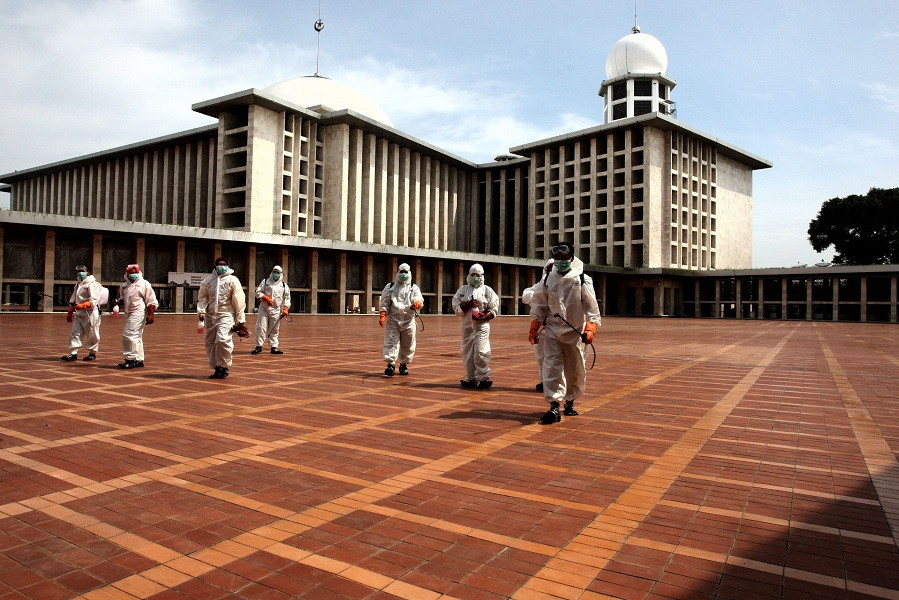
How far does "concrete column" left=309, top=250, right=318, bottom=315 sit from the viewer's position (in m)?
39.3

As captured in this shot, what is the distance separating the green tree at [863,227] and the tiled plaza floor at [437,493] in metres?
68.8

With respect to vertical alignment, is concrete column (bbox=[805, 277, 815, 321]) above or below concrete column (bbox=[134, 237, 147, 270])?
below

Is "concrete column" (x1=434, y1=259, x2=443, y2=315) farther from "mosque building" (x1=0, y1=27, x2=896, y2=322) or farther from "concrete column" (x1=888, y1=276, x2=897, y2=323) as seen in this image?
"concrete column" (x1=888, y1=276, x2=897, y2=323)

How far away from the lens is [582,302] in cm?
696

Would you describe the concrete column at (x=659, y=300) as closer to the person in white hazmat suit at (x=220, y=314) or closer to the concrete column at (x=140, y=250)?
the concrete column at (x=140, y=250)

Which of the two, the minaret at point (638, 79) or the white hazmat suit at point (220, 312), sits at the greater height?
the minaret at point (638, 79)

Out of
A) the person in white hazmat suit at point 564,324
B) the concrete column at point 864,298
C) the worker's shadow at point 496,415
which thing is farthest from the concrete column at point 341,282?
the concrete column at point 864,298

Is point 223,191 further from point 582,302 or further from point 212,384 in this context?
point 582,302

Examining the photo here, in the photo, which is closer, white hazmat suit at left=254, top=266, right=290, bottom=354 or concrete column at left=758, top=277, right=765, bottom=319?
white hazmat suit at left=254, top=266, right=290, bottom=354

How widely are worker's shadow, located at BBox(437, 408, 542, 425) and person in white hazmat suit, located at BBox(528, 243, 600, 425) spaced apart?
27 cm

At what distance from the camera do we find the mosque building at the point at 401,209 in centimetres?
3497

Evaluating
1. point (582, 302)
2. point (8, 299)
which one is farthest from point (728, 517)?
point (8, 299)

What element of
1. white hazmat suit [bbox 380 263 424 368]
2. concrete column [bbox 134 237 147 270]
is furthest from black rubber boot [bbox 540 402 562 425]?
concrete column [bbox 134 237 147 270]

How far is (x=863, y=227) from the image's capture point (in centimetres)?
6594
